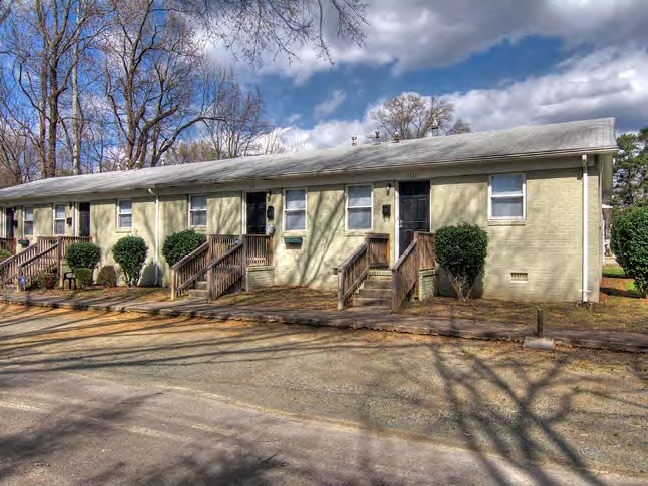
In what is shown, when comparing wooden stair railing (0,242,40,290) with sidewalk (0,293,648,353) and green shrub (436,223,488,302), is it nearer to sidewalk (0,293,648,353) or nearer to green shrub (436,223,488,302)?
sidewalk (0,293,648,353)

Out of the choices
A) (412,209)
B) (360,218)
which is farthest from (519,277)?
(360,218)

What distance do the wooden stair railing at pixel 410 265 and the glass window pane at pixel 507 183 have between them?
180 cm

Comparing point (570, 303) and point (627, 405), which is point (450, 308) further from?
point (627, 405)

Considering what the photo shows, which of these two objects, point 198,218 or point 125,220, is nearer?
point 198,218

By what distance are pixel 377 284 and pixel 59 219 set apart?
46.3ft

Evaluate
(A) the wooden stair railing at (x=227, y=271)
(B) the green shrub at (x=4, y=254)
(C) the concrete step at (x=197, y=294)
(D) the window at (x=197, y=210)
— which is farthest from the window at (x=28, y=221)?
(A) the wooden stair railing at (x=227, y=271)

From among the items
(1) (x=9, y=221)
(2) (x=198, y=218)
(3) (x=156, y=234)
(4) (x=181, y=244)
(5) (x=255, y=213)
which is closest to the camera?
(4) (x=181, y=244)

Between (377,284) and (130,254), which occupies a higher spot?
(130,254)

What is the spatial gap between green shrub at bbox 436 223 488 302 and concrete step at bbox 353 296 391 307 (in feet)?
5.32

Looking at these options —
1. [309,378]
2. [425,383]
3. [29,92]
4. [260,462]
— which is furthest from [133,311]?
[29,92]

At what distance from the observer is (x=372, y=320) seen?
909 centimetres

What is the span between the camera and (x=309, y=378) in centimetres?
622

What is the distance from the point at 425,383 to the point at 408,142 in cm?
1127

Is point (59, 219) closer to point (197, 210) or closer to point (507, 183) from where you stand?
point (197, 210)
